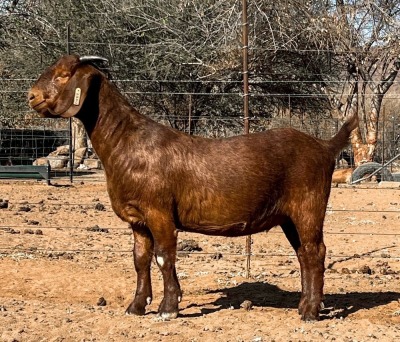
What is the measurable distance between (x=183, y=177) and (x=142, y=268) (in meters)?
1.04

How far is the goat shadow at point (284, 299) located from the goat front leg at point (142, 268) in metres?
0.56

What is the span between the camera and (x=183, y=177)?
722 cm

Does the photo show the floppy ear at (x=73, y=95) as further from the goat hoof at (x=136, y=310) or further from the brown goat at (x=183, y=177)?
the goat hoof at (x=136, y=310)

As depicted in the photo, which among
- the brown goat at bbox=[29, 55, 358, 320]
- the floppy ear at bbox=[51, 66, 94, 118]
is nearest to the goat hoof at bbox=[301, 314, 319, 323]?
the brown goat at bbox=[29, 55, 358, 320]

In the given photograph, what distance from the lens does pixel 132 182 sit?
7.12 metres

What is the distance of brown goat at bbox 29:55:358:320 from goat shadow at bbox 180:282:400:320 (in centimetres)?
72

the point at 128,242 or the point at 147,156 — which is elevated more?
the point at 147,156

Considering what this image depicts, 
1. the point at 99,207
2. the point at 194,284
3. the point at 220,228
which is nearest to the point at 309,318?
the point at 220,228

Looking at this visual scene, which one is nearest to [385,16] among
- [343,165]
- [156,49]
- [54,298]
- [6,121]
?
[343,165]

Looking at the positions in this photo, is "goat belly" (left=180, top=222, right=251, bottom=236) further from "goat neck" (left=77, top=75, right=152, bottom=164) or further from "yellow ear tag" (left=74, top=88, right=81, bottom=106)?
"yellow ear tag" (left=74, top=88, right=81, bottom=106)

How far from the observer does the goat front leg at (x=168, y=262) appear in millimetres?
7082

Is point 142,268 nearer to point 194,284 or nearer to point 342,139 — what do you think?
point 194,284

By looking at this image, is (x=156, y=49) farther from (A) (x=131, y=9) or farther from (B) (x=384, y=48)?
(B) (x=384, y=48)

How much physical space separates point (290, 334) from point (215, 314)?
107 cm
